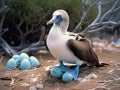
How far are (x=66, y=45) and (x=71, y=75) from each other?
470 millimetres

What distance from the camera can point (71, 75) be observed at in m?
5.68

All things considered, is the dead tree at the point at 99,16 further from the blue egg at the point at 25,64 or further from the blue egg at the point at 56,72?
the blue egg at the point at 56,72

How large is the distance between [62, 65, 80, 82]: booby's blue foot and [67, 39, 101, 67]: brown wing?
0.20 m

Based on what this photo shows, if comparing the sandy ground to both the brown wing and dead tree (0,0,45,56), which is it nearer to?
the brown wing

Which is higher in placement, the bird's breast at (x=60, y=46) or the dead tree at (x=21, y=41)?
the bird's breast at (x=60, y=46)

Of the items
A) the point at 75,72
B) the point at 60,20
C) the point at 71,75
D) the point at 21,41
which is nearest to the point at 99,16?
the point at 21,41

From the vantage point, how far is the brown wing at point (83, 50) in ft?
18.5

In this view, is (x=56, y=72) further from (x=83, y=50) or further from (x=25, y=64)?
(x=25, y=64)

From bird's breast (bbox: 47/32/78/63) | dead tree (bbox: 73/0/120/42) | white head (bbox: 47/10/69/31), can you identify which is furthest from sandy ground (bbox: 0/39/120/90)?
dead tree (bbox: 73/0/120/42)

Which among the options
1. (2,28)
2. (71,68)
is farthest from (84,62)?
(2,28)

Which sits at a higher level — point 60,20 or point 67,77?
point 60,20

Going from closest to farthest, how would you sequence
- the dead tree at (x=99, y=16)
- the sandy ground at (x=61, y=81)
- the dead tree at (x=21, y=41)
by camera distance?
the sandy ground at (x=61, y=81) → the dead tree at (x=99, y=16) → the dead tree at (x=21, y=41)

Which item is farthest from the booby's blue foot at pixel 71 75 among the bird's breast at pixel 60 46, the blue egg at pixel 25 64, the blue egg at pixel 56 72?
the blue egg at pixel 25 64

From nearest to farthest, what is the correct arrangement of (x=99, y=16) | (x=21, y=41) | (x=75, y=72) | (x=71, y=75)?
1. (x=71, y=75)
2. (x=75, y=72)
3. (x=99, y=16)
4. (x=21, y=41)
